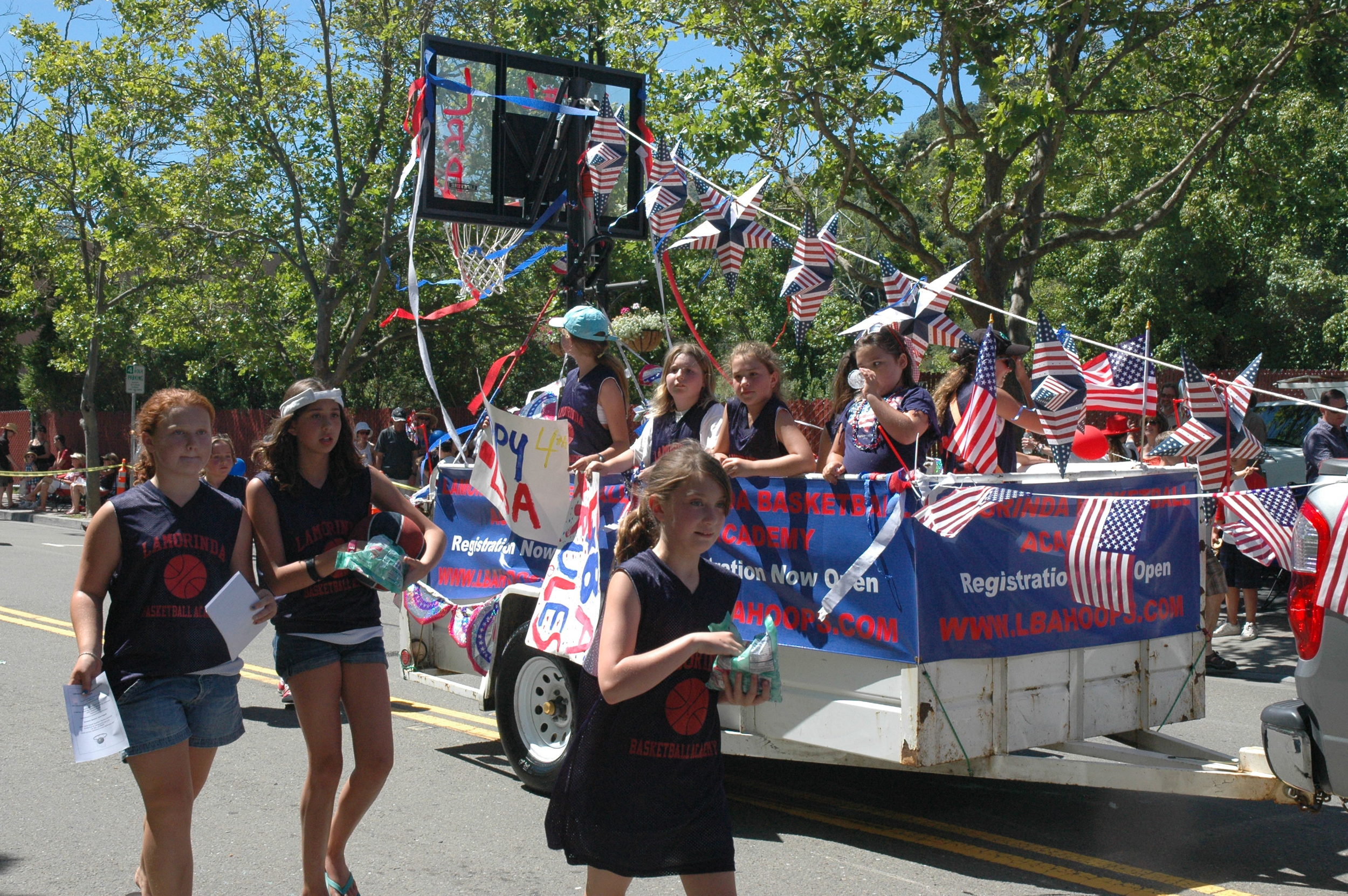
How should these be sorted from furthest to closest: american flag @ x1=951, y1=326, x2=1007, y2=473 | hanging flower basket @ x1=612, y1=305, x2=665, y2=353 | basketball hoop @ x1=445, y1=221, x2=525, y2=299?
basketball hoop @ x1=445, y1=221, x2=525, y2=299, hanging flower basket @ x1=612, y1=305, x2=665, y2=353, american flag @ x1=951, y1=326, x2=1007, y2=473

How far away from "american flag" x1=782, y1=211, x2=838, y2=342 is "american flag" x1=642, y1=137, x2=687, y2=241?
98cm

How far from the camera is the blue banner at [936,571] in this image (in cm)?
455

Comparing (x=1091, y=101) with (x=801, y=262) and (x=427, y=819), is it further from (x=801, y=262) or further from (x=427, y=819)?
(x=427, y=819)

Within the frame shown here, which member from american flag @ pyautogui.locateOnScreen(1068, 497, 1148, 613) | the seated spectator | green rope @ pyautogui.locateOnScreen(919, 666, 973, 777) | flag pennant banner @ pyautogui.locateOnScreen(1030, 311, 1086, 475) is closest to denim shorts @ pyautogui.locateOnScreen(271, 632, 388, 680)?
green rope @ pyautogui.locateOnScreen(919, 666, 973, 777)

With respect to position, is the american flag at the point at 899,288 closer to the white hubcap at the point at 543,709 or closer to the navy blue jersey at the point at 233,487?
the white hubcap at the point at 543,709

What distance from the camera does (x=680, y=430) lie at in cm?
579

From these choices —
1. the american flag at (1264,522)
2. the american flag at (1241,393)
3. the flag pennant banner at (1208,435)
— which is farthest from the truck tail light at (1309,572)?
the flag pennant banner at (1208,435)

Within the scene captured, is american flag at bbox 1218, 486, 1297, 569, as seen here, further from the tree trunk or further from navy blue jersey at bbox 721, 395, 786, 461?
the tree trunk

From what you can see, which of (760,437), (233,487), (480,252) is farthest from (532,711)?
(480,252)

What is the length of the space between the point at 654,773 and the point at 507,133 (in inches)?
242

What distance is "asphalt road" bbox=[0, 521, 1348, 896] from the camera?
15.4 feet

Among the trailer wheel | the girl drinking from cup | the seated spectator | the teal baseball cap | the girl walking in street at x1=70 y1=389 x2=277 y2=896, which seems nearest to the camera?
the girl walking in street at x1=70 y1=389 x2=277 y2=896

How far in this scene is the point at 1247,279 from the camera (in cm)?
2581

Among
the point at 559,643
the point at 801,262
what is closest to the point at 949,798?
the point at 559,643
